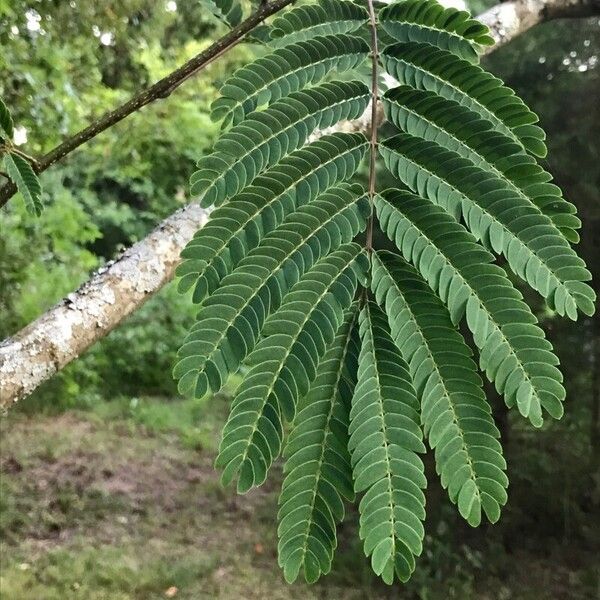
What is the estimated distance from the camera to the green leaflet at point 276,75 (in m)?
0.91

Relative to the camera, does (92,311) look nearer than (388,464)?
No

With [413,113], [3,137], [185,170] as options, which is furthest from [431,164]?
[185,170]

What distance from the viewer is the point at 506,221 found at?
31.4 inches

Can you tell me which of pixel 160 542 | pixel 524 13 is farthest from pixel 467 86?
pixel 160 542

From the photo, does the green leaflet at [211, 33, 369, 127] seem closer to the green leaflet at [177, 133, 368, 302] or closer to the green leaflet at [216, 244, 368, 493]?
the green leaflet at [177, 133, 368, 302]

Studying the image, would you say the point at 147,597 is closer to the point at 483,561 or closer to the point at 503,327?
the point at 483,561

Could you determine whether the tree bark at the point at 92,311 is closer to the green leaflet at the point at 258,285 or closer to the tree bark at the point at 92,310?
the tree bark at the point at 92,310

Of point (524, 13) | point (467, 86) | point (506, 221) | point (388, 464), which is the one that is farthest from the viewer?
point (524, 13)

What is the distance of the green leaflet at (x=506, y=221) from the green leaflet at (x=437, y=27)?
20 centimetres

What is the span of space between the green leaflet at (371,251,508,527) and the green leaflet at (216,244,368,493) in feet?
0.22

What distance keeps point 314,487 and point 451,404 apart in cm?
18

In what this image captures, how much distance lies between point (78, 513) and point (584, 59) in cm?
453

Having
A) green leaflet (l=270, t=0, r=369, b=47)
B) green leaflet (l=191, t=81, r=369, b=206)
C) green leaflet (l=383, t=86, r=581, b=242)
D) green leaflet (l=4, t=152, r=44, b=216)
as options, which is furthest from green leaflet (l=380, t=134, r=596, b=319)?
green leaflet (l=4, t=152, r=44, b=216)

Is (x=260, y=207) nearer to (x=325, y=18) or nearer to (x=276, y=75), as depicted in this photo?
(x=276, y=75)
